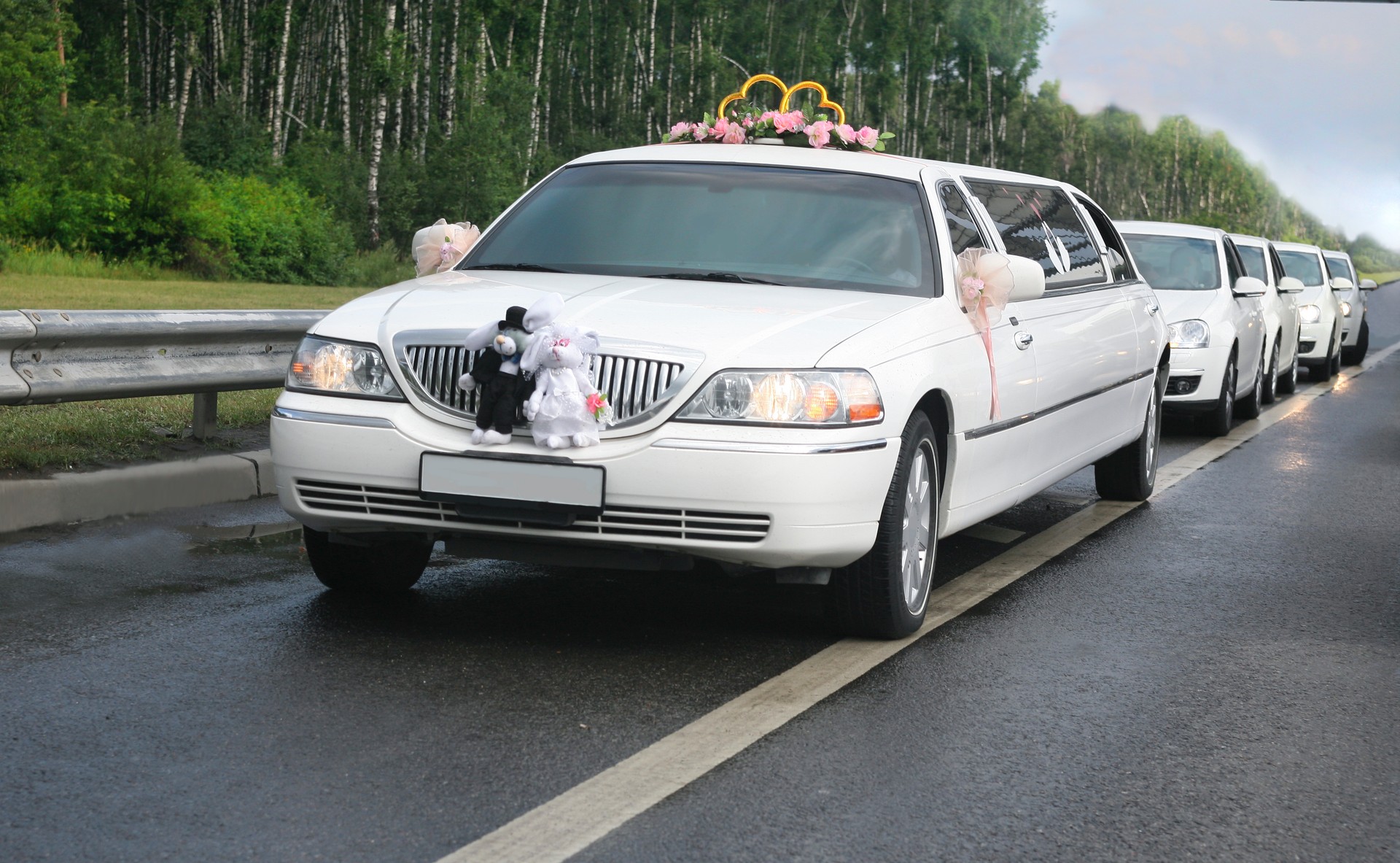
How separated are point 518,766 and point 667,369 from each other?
4.44ft

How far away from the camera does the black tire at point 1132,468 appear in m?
9.10

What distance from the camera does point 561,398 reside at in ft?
15.9

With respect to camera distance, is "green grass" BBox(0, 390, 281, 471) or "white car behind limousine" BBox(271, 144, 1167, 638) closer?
"white car behind limousine" BBox(271, 144, 1167, 638)

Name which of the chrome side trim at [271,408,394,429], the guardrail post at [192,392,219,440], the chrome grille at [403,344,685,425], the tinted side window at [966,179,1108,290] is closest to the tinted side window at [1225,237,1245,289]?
the tinted side window at [966,179,1108,290]

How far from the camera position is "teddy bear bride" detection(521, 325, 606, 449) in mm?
4836

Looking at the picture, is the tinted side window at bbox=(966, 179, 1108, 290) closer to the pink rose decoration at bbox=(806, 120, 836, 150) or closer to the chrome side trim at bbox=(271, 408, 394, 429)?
the pink rose decoration at bbox=(806, 120, 836, 150)

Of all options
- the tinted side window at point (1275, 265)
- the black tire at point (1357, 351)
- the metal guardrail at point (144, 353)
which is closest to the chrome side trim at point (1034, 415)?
the metal guardrail at point (144, 353)

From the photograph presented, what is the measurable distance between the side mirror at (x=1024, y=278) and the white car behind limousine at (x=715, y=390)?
1cm

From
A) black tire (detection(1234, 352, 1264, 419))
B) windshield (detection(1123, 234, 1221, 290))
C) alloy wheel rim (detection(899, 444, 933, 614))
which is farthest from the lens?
black tire (detection(1234, 352, 1264, 419))

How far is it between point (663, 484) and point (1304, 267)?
1876 centimetres

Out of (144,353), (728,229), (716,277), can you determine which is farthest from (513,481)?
(144,353)

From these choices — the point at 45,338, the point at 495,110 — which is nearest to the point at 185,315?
the point at 45,338

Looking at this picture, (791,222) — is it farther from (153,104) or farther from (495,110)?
(153,104)

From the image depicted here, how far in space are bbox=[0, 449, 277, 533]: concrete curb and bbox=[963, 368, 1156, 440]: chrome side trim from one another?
2.98m
